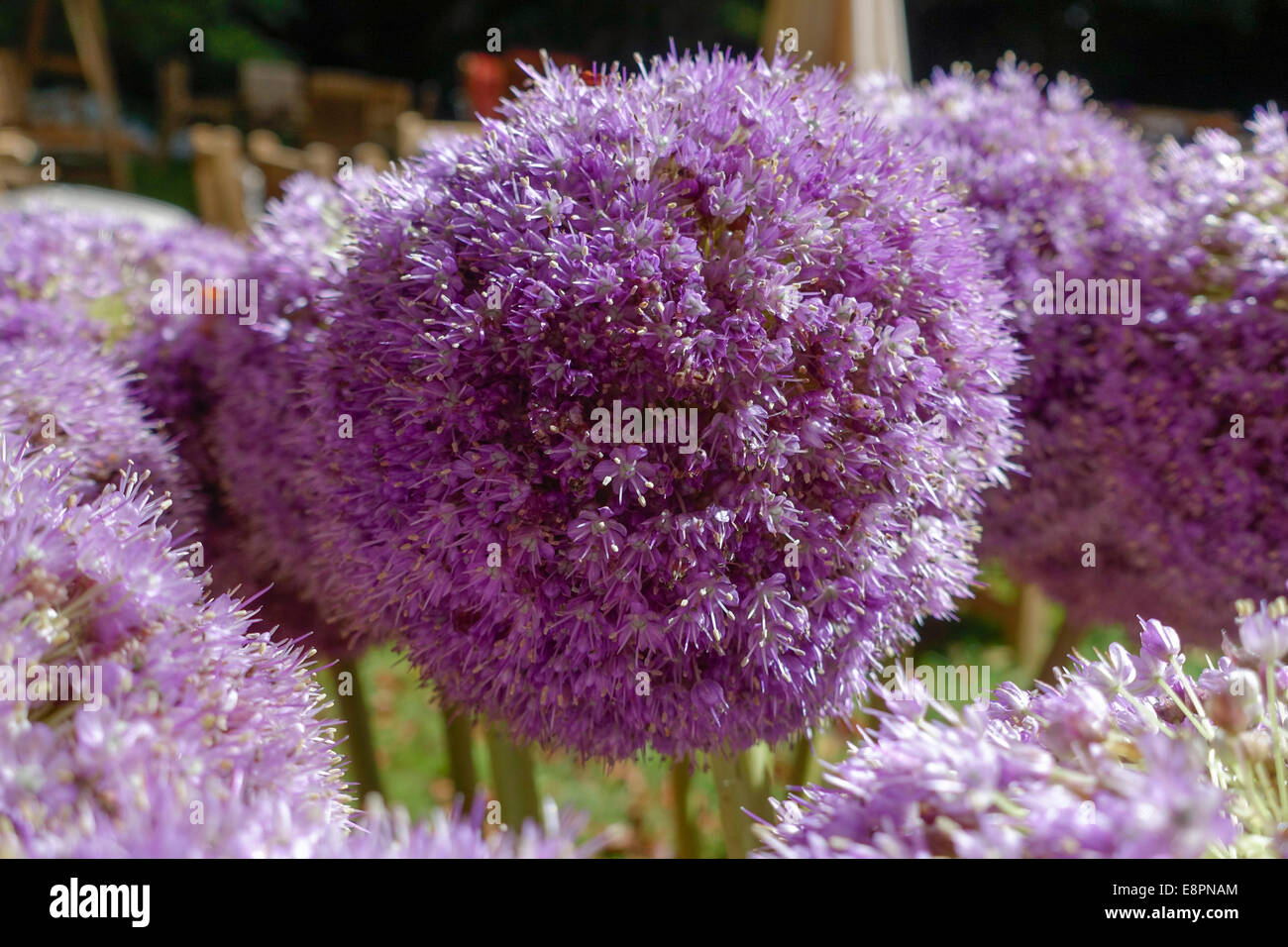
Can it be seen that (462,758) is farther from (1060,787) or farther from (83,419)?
(1060,787)

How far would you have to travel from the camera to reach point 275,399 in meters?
1.28

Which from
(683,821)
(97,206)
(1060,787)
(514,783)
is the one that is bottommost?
(683,821)

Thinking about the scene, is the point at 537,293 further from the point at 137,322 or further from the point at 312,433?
the point at 137,322

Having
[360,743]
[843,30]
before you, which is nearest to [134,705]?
[360,743]

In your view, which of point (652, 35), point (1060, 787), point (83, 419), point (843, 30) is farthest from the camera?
point (652, 35)

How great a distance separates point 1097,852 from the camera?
0.58 m

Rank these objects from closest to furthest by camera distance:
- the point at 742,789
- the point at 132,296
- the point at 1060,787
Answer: the point at 1060,787
the point at 742,789
the point at 132,296

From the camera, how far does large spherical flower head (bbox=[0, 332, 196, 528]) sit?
3.66 ft

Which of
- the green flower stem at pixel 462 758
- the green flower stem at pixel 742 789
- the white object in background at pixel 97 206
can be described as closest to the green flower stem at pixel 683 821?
the green flower stem at pixel 462 758

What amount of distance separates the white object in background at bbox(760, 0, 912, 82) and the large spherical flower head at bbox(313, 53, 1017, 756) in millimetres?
1169

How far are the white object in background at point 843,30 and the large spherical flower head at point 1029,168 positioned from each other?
20.0 inches

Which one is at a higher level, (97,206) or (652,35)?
(652,35)

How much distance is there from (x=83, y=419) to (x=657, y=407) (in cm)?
75

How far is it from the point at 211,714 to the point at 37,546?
193mm
